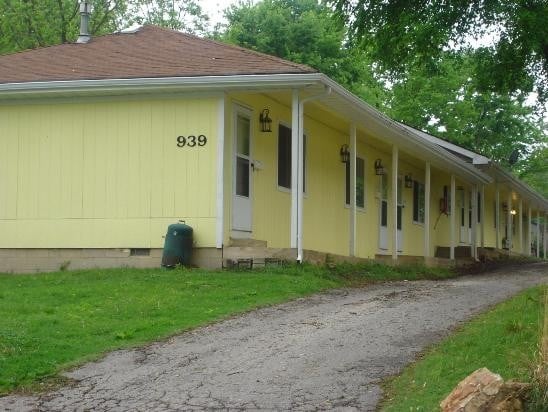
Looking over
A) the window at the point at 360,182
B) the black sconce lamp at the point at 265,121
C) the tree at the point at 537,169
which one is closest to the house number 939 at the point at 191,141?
the black sconce lamp at the point at 265,121

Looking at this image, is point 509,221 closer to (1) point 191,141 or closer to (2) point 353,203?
(2) point 353,203

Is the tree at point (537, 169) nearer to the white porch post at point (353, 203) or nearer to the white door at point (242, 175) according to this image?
the white porch post at point (353, 203)

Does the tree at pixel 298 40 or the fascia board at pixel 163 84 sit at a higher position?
the tree at pixel 298 40

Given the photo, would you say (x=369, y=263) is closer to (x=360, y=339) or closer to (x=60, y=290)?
(x=60, y=290)

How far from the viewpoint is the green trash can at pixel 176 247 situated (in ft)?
43.3

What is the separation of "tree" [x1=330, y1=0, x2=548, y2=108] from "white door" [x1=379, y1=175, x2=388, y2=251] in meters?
3.81

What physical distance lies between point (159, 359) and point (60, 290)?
3.87 m

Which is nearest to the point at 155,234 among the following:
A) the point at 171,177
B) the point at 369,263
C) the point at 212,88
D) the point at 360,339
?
the point at 171,177

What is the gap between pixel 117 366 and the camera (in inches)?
299

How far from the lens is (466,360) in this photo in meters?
6.94

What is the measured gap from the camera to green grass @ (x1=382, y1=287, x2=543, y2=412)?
604 cm

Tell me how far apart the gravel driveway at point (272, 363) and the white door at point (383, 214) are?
32.9 ft

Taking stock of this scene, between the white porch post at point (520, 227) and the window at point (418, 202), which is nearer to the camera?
the window at point (418, 202)

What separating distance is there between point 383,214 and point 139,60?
8278 millimetres
